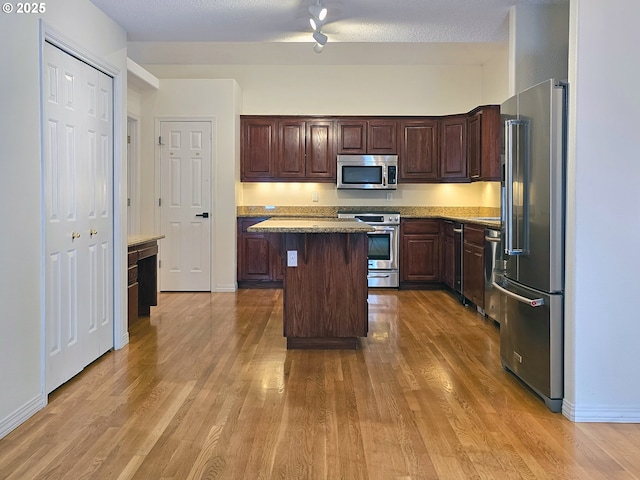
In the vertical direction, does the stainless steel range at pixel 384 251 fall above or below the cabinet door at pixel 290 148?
below

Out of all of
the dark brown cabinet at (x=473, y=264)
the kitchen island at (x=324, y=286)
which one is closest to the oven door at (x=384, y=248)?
the dark brown cabinet at (x=473, y=264)

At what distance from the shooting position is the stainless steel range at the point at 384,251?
7.34 m

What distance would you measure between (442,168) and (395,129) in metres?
0.80

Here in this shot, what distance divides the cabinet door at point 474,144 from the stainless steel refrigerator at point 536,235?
306 centimetres

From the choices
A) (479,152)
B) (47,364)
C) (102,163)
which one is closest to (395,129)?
(479,152)

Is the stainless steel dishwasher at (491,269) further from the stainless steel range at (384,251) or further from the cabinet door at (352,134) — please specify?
the cabinet door at (352,134)

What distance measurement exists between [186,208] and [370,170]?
239 cm

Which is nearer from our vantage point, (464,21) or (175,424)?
(175,424)

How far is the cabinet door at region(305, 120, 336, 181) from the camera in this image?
7586 mm

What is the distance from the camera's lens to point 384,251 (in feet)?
24.2

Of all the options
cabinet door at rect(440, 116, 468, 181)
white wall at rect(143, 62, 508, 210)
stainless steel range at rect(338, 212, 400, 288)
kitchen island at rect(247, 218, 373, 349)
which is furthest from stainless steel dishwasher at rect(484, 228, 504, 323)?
white wall at rect(143, 62, 508, 210)

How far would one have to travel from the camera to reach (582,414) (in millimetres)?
2918

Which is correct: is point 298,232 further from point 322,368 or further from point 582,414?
point 582,414

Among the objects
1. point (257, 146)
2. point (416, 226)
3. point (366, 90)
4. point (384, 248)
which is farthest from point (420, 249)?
point (257, 146)
